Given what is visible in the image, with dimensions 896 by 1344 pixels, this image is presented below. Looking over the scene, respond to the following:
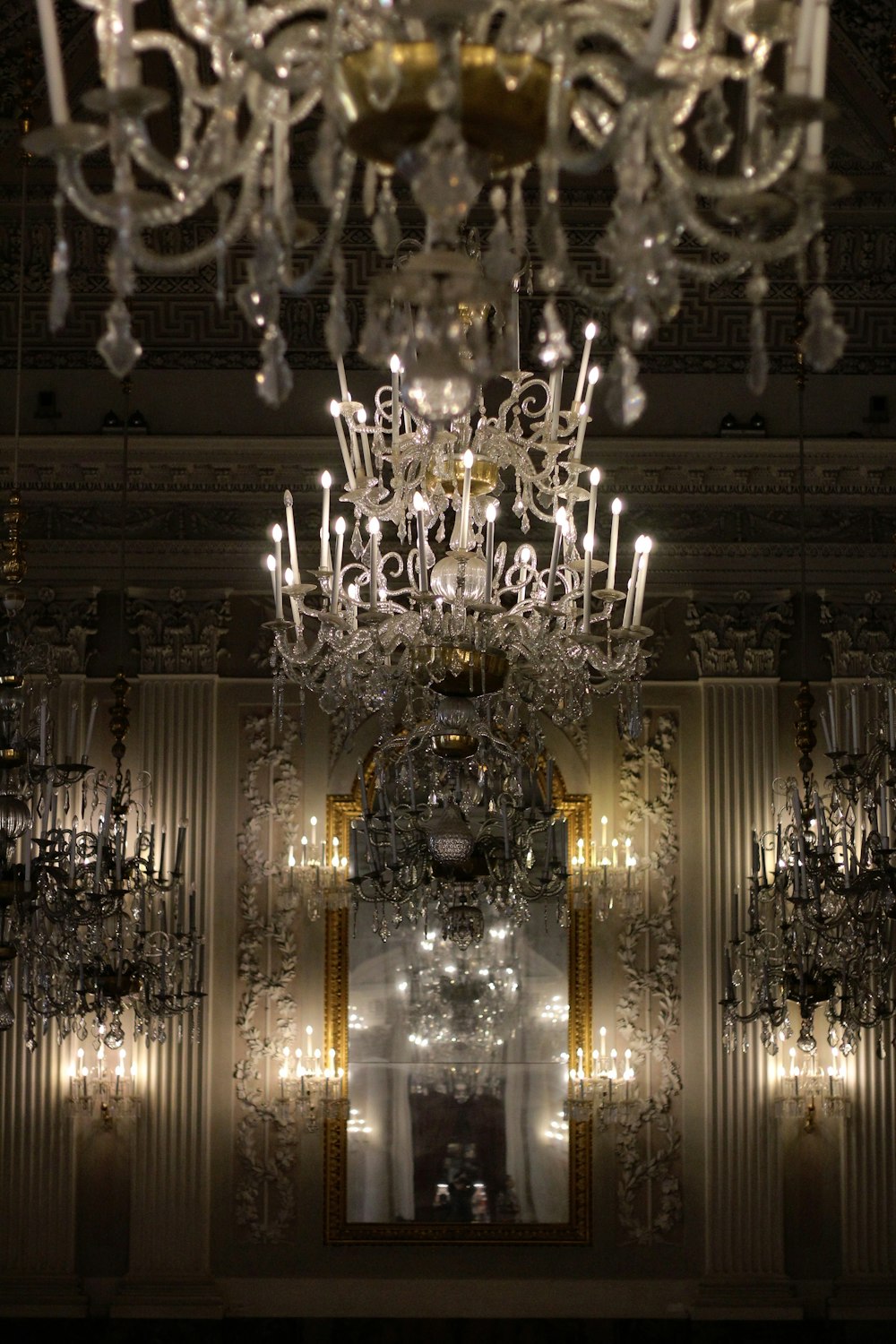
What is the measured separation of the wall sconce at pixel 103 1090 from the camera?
908cm

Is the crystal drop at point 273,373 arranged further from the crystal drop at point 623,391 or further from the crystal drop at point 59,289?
the crystal drop at point 623,391

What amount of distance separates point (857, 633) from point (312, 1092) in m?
3.45

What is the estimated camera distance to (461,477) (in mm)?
6496

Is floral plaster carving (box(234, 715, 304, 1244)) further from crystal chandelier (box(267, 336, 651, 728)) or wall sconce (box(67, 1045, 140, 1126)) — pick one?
crystal chandelier (box(267, 336, 651, 728))

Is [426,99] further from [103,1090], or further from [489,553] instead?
[103,1090]

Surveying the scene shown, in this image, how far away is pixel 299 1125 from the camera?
9172mm

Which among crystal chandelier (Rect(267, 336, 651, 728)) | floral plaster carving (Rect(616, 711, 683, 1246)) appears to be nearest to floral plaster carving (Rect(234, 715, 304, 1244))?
floral plaster carving (Rect(616, 711, 683, 1246))

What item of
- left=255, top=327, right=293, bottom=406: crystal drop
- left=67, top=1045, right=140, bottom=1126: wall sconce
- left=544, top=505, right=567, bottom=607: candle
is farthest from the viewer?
left=67, top=1045, right=140, bottom=1126: wall sconce

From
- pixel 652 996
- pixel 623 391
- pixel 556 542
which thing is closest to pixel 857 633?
pixel 652 996

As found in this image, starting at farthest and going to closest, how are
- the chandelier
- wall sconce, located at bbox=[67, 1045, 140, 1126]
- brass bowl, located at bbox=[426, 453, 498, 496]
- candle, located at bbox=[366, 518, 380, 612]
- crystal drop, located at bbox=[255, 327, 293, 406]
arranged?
wall sconce, located at bbox=[67, 1045, 140, 1126], brass bowl, located at bbox=[426, 453, 498, 496], candle, located at bbox=[366, 518, 380, 612], crystal drop, located at bbox=[255, 327, 293, 406], the chandelier

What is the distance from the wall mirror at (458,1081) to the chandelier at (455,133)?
592 centimetres

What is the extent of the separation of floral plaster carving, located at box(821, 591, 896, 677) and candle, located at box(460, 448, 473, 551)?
3680mm

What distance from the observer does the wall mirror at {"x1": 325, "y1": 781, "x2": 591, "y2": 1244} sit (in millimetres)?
9102

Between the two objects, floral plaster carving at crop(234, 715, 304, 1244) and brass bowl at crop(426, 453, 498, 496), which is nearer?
brass bowl at crop(426, 453, 498, 496)
